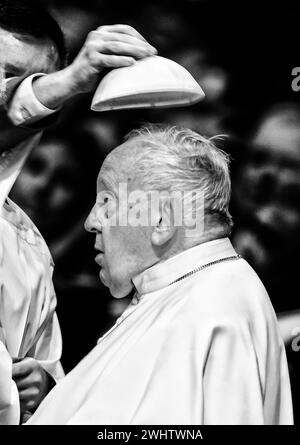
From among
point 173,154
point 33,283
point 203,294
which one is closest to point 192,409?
point 203,294

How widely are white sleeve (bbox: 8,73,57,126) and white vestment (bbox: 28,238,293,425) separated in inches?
31.8

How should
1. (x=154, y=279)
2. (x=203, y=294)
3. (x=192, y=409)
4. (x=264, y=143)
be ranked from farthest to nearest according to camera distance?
1. (x=264, y=143)
2. (x=154, y=279)
3. (x=203, y=294)
4. (x=192, y=409)

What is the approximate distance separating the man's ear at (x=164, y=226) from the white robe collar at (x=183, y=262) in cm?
6

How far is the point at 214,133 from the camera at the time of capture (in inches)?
Answer: 143

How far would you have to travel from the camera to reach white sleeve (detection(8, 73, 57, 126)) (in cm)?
319

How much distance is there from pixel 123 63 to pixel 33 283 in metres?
0.78

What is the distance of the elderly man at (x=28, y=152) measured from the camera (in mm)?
3068

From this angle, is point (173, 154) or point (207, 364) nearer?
point (207, 364)

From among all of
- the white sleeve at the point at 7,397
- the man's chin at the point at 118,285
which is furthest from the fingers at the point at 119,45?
the white sleeve at the point at 7,397

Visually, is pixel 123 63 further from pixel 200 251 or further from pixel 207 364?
pixel 207 364

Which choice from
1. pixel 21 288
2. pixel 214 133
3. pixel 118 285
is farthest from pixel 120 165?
pixel 214 133

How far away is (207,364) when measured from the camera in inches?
95.1

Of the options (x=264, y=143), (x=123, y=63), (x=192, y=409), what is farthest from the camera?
(x=264, y=143)

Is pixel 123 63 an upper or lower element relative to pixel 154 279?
upper
